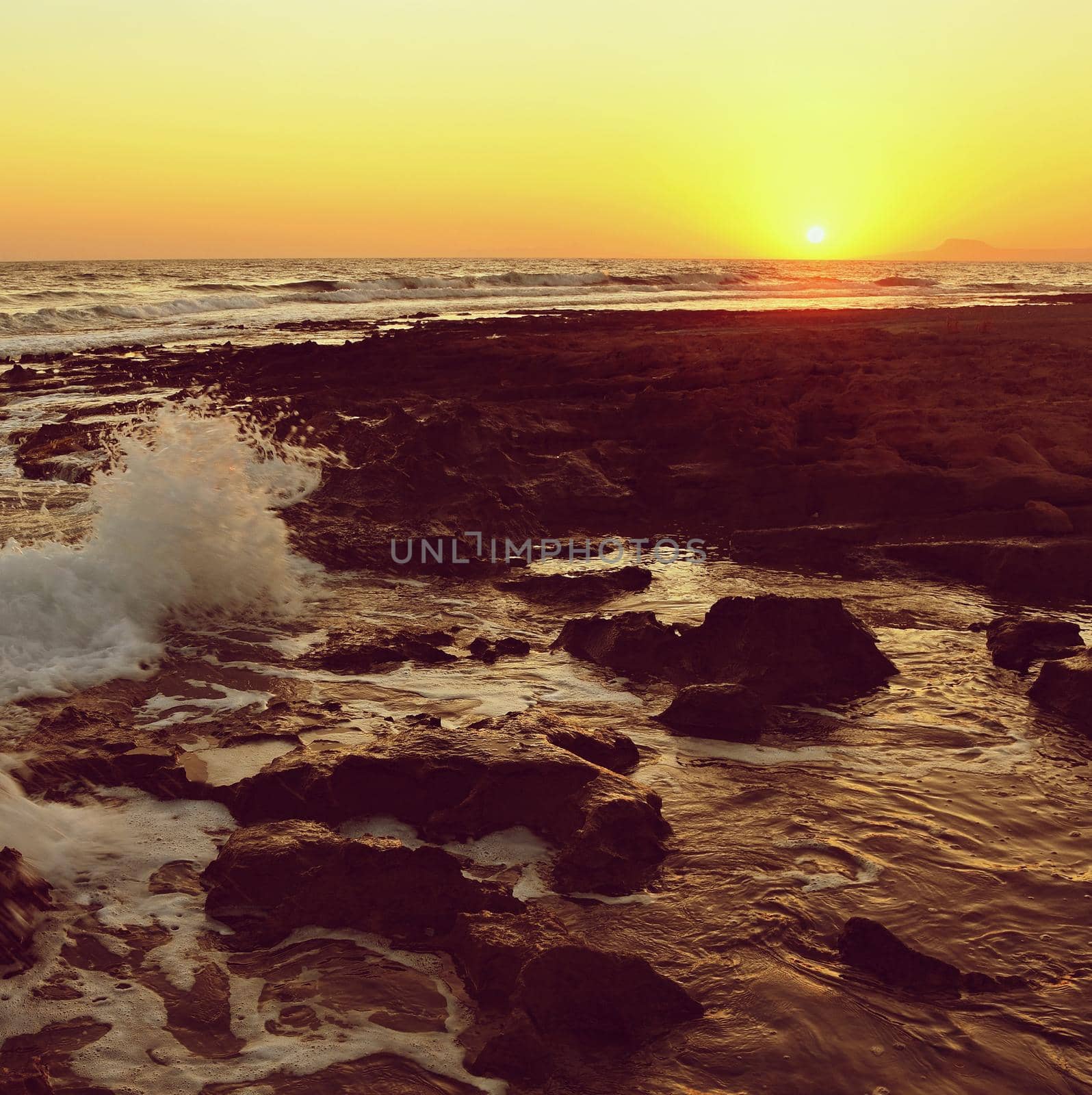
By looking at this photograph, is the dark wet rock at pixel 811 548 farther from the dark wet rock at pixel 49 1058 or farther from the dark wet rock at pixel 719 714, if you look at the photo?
the dark wet rock at pixel 49 1058

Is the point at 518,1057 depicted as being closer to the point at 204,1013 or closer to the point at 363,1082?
the point at 363,1082

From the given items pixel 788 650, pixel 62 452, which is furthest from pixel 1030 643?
pixel 62 452

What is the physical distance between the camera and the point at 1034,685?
18.6ft

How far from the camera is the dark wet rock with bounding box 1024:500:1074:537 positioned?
8.40 m

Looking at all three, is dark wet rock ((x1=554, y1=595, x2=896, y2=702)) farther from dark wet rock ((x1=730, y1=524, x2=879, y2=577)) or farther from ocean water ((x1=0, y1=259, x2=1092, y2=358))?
ocean water ((x1=0, y1=259, x2=1092, y2=358))

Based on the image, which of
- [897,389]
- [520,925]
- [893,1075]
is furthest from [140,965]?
[897,389]

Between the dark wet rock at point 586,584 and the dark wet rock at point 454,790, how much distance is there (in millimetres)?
2949

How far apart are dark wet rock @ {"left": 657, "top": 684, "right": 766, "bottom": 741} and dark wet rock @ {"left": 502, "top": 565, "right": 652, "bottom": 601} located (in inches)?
84.9

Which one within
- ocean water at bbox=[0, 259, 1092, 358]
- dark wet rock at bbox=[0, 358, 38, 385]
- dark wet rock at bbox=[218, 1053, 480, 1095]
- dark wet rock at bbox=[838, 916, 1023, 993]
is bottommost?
dark wet rock at bbox=[218, 1053, 480, 1095]

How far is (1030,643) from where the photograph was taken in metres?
6.18

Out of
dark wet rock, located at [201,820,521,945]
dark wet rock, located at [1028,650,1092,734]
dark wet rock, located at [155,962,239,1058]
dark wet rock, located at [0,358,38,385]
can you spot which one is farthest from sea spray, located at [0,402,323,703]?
dark wet rock, located at [0,358,38,385]

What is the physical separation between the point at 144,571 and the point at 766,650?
408 cm

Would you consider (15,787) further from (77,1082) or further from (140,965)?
(77,1082)

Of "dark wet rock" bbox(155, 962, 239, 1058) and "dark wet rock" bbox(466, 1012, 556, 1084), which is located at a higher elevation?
"dark wet rock" bbox(466, 1012, 556, 1084)
